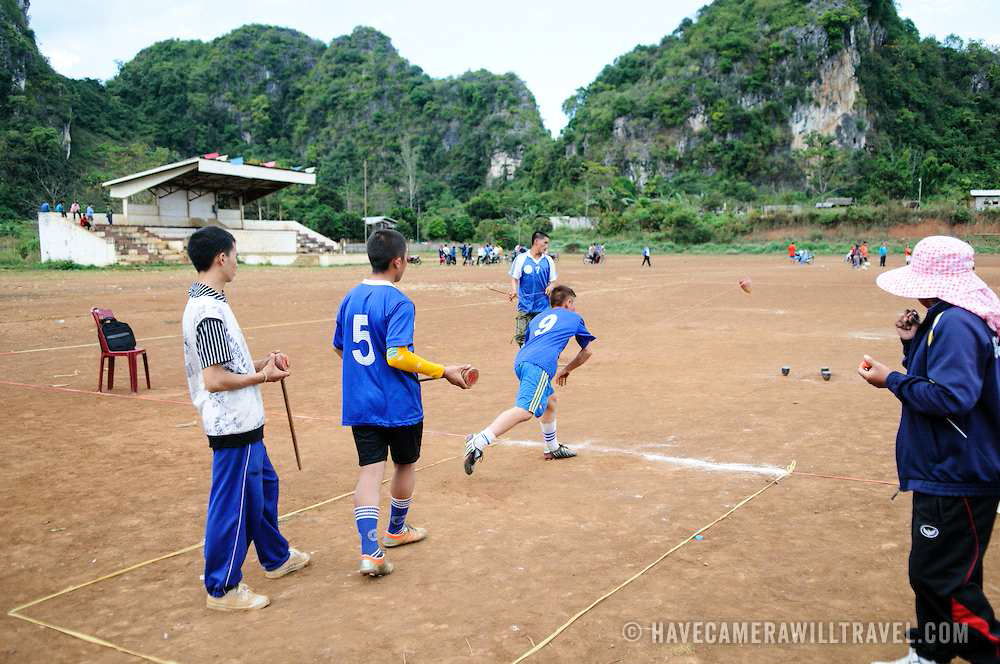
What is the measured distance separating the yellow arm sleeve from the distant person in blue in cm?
519

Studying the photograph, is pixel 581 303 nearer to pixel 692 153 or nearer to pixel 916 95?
→ pixel 692 153

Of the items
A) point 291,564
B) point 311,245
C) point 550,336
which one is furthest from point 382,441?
point 311,245

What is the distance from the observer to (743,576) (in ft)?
12.9

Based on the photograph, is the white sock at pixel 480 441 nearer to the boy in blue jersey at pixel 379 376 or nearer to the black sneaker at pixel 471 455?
the black sneaker at pixel 471 455

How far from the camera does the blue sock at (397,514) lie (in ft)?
14.2

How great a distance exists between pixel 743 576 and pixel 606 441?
2.96 metres

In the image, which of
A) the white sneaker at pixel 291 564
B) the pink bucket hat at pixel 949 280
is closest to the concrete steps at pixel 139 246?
the white sneaker at pixel 291 564

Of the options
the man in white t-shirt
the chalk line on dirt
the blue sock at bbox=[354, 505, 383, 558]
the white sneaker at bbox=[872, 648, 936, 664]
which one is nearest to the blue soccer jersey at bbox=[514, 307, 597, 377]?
the chalk line on dirt

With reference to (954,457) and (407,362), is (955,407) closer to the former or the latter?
(954,457)

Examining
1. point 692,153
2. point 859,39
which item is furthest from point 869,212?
point 859,39

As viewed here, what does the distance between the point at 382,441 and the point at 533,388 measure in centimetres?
171

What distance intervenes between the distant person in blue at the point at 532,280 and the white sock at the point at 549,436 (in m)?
Answer: 2.92

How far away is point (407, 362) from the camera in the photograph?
3.92 meters

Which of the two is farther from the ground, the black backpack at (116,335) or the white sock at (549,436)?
the black backpack at (116,335)
